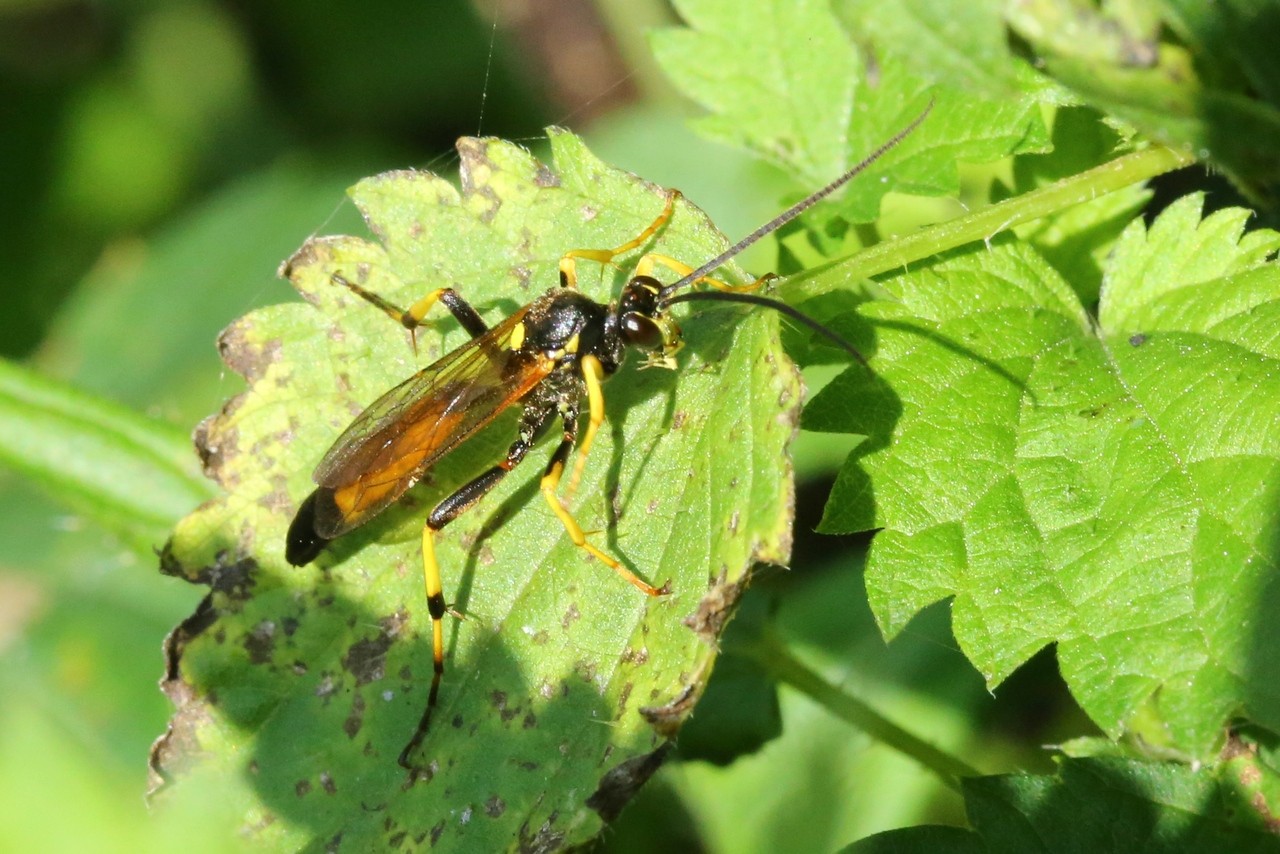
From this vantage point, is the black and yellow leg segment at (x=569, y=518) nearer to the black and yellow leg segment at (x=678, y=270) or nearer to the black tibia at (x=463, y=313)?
the black tibia at (x=463, y=313)

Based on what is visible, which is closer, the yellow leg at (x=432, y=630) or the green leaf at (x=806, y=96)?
the yellow leg at (x=432, y=630)

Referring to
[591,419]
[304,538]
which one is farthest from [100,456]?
[591,419]

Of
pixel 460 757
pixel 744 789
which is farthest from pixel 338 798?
pixel 744 789

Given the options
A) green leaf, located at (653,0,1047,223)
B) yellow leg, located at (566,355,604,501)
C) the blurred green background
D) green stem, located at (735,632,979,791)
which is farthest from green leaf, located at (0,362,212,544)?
green leaf, located at (653,0,1047,223)

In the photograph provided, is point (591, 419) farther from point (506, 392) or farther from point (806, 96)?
point (806, 96)

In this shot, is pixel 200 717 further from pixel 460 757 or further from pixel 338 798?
pixel 460 757

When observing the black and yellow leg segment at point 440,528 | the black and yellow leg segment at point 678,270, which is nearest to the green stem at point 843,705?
the black and yellow leg segment at point 440,528

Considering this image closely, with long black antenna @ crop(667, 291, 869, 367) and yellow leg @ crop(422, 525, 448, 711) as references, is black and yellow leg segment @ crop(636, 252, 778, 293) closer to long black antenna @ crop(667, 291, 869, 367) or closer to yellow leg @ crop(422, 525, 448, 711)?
long black antenna @ crop(667, 291, 869, 367)
